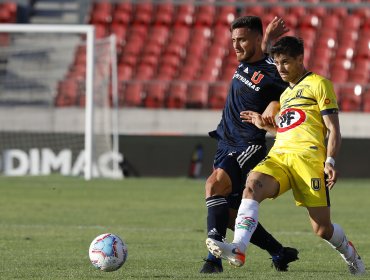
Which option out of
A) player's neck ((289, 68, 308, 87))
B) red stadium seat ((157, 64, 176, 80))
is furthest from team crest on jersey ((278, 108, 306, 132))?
red stadium seat ((157, 64, 176, 80))

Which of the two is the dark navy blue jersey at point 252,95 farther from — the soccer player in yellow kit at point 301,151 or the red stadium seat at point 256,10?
the red stadium seat at point 256,10

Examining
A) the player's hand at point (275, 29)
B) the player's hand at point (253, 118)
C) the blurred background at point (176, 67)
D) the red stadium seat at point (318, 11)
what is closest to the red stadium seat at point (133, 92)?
the blurred background at point (176, 67)

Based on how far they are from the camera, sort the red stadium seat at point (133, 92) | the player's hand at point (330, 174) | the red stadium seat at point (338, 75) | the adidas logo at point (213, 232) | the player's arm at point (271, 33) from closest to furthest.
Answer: the player's hand at point (330, 174) → the adidas logo at point (213, 232) → the player's arm at point (271, 33) → the red stadium seat at point (133, 92) → the red stadium seat at point (338, 75)

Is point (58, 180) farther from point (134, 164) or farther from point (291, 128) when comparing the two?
point (291, 128)

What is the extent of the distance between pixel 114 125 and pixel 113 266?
15.4 m

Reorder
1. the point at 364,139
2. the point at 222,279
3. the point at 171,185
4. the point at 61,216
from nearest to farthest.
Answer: the point at 222,279 < the point at 61,216 < the point at 171,185 < the point at 364,139

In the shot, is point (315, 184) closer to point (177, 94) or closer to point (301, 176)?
point (301, 176)

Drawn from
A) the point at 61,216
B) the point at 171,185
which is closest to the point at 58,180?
the point at 171,185

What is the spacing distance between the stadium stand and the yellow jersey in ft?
55.5

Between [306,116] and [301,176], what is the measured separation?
471 mm

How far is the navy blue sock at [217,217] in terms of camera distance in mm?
7667

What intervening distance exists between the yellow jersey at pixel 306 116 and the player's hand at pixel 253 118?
0.14m

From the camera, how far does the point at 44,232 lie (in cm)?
1139

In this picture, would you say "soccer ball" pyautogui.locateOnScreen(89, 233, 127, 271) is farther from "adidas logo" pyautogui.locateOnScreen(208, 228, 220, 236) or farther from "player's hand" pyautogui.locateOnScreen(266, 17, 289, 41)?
"player's hand" pyautogui.locateOnScreen(266, 17, 289, 41)
